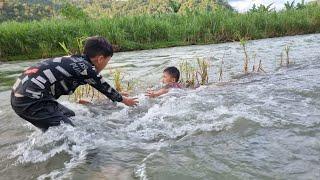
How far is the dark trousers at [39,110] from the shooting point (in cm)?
452

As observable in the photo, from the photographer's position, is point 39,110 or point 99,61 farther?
point 99,61

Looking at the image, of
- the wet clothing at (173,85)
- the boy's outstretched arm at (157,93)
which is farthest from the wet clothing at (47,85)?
the wet clothing at (173,85)

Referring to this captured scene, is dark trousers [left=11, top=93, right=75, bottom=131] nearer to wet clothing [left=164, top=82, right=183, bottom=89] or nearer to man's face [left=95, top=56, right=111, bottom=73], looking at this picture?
man's face [left=95, top=56, right=111, bottom=73]

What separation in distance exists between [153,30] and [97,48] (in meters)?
13.2

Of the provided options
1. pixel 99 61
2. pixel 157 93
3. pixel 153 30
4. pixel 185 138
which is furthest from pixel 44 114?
pixel 153 30

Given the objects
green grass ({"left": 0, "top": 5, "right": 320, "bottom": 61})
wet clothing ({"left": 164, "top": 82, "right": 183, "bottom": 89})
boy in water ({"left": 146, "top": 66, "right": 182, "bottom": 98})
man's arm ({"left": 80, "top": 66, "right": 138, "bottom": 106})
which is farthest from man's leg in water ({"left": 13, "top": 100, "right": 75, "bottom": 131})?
green grass ({"left": 0, "top": 5, "right": 320, "bottom": 61})

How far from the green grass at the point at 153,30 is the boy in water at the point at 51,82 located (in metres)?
11.2

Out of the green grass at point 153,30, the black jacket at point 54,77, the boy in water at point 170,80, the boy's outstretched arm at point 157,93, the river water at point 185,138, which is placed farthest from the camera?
the green grass at point 153,30

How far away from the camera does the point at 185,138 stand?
15.9 feet

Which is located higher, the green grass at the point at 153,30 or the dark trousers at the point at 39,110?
the green grass at the point at 153,30

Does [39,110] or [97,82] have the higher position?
[97,82]

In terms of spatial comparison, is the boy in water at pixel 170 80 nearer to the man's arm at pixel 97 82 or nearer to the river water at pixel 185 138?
the river water at pixel 185 138

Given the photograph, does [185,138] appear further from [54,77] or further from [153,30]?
[153,30]

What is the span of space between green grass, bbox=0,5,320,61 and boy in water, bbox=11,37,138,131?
11.2 metres
